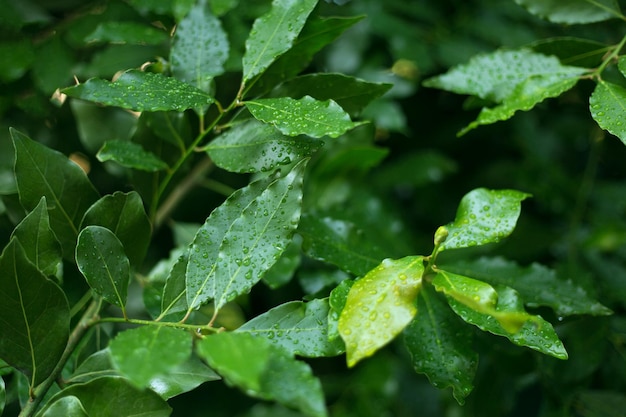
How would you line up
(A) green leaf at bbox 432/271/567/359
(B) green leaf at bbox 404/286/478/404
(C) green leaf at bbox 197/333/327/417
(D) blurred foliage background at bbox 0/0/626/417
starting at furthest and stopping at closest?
(D) blurred foliage background at bbox 0/0/626/417, (B) green leaf at bbox 404/286/478/404, (A) green leaf at bbox 432/271/567/359, (C) green leaf at bbox 197/333/327/417

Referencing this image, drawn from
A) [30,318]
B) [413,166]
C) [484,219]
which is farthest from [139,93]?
[413,166]

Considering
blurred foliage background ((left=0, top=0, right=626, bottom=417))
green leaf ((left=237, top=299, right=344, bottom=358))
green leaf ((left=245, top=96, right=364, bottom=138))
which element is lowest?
blurred foliage background ((left=0, top=0, right=626, bottom=417))

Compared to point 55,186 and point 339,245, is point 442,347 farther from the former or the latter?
point 55,186

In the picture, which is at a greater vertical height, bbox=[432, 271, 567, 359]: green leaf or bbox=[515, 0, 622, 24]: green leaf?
bbox=[515, 0, 622, 24]: green leaf

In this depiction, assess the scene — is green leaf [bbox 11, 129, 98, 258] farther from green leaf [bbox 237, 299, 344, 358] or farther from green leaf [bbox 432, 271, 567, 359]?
green leaf [bbox 432, 271, 567, 359]

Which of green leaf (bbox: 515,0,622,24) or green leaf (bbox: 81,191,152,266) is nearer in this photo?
green leaf (bbox: 81,191,152,266)

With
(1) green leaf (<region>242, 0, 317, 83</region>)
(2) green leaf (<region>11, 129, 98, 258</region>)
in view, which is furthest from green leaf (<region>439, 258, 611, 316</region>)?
(2) green leaf (<region>11, 129, 98, 258</region>)
